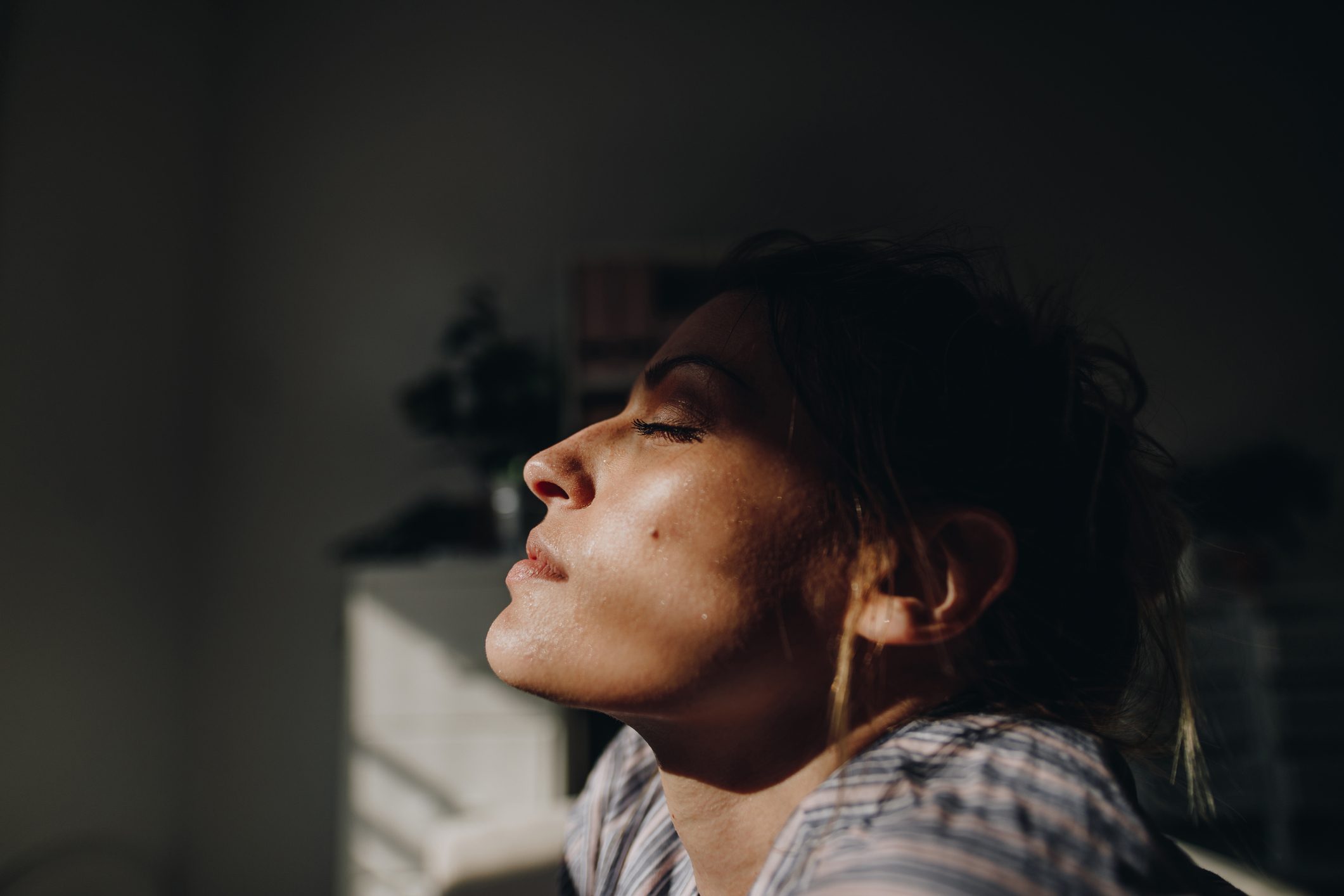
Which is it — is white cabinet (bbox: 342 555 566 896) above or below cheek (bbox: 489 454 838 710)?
below

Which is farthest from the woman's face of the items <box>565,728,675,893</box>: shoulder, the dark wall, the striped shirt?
the dark wall

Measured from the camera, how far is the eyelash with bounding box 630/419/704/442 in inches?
27.3

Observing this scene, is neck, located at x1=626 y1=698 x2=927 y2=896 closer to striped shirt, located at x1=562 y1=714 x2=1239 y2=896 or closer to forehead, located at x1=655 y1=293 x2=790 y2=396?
striped shirt, located at x1=562 y1=714 x2=1239 y2=896

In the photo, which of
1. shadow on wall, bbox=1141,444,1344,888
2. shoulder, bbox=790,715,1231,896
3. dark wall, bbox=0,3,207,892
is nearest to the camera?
shoulder, bbox=790,715,1231,896

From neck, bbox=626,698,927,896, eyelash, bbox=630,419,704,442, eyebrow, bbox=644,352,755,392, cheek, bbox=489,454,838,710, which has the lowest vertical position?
neck, bbox=626,698,927,896

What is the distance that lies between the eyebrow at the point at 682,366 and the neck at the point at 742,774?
30cm

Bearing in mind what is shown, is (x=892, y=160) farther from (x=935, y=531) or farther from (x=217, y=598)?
(x=217, y=598)

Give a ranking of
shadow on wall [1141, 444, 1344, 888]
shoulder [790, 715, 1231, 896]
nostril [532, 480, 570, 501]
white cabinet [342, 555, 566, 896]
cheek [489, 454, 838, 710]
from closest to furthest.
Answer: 1. shoulder [790, 715, 1231, 896]
2. cheek [489, 454, 838, 710]
3. nostril [532, 480, 570, 501]
4. white cabinet [342, 555, 566, 896]
5. shadow on wall [1141, 444, 1344, 888]

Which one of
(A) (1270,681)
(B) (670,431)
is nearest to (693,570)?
(B) (670,431)

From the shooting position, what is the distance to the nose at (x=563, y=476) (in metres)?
0.72

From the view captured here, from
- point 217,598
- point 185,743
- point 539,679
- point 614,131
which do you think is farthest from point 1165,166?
point 185,743

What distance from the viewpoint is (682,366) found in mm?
735

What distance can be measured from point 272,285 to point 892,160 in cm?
250

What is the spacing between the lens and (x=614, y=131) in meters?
3.08
